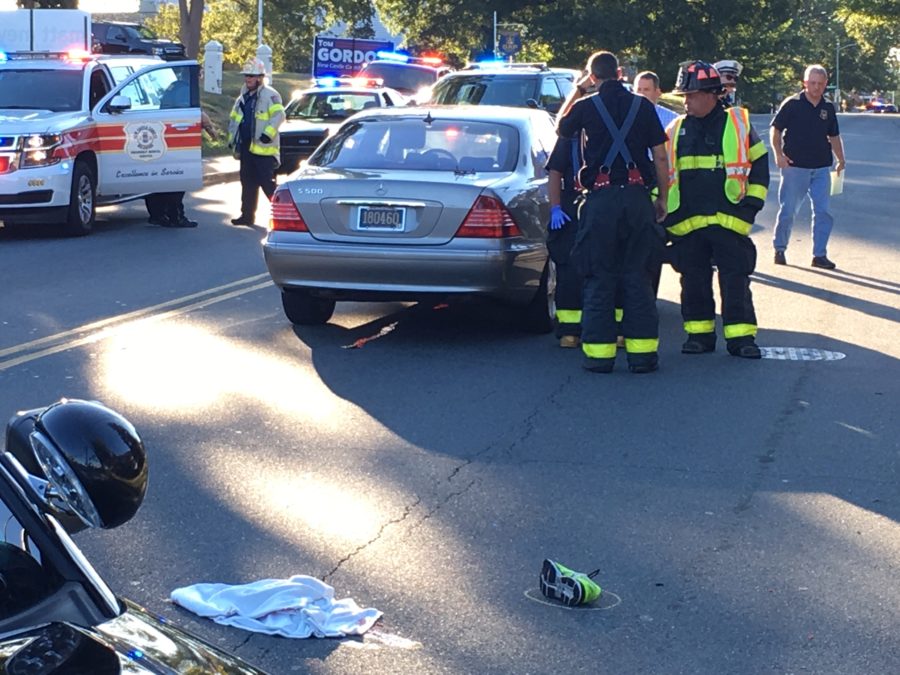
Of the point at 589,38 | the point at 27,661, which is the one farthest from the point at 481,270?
the point at 589,38

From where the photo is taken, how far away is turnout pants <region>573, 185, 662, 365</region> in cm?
891

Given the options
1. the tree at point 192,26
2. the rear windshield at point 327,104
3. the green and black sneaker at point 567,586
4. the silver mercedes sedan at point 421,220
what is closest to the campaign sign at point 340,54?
the tree at point 192,26

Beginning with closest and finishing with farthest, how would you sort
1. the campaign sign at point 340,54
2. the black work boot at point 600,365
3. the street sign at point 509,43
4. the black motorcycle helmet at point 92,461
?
1. the black motorcycle helmet at point 92,461
2. the black work boot at point 600,365
3. the campaign sign at point 340,54
4. the street sign at point 509,43

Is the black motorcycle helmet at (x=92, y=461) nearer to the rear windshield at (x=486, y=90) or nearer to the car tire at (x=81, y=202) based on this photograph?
the car tire at (x=81, y=202)

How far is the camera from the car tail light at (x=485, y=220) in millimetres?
9266

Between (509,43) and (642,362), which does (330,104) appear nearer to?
(642,362)

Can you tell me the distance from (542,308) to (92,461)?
780 centimetres

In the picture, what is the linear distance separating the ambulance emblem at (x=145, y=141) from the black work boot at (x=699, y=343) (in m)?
8.34

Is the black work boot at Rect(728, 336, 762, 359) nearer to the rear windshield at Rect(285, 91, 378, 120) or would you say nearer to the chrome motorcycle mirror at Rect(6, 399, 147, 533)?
A: the chrome motorcycle mirror at Rect(6, 399, 147, 533)

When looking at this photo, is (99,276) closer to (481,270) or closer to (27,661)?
(481,270)

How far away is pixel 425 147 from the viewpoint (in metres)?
10.0

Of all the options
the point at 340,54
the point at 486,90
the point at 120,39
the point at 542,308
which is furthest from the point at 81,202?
the point at 120,39

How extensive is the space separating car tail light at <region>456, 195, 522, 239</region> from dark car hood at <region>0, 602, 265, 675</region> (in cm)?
688

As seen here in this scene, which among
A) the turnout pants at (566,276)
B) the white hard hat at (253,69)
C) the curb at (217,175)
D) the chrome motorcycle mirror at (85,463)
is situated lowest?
the curb at (217,175)
